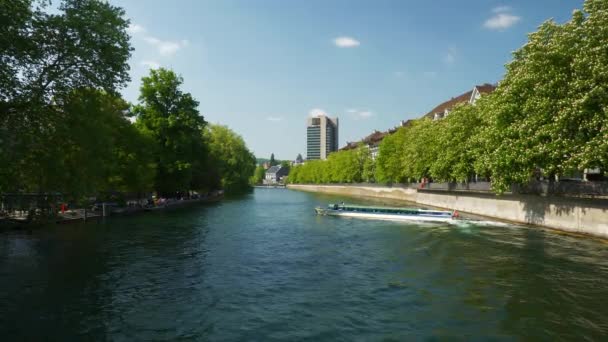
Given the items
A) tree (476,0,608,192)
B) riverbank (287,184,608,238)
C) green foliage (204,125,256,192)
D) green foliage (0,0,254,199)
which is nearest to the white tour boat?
riverbank (287,184,608,238)

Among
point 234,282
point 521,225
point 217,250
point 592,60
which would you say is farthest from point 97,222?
point 592,60

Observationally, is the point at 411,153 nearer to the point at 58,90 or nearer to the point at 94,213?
the point at 94,213

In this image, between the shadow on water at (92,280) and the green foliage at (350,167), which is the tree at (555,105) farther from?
the green foliage at (350,167)

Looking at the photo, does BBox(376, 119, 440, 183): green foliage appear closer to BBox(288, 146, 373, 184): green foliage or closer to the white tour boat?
the white tour boat

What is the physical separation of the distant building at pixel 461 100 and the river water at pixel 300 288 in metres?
58.2

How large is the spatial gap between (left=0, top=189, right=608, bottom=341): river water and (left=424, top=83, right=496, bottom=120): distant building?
58.2m

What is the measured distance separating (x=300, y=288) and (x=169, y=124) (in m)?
52.0

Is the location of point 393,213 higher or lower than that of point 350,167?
lower

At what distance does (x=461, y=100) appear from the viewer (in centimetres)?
10775

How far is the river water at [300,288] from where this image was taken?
1338 cm

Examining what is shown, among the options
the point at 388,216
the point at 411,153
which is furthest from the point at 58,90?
the point at 411,153

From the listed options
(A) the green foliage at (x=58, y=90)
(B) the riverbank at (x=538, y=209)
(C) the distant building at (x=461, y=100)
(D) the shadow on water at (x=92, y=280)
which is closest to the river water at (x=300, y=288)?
(D) the shadow on water at (x=92, y=280)

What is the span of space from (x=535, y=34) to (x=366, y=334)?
33.2 meters

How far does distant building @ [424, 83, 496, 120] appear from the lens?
292 feet
